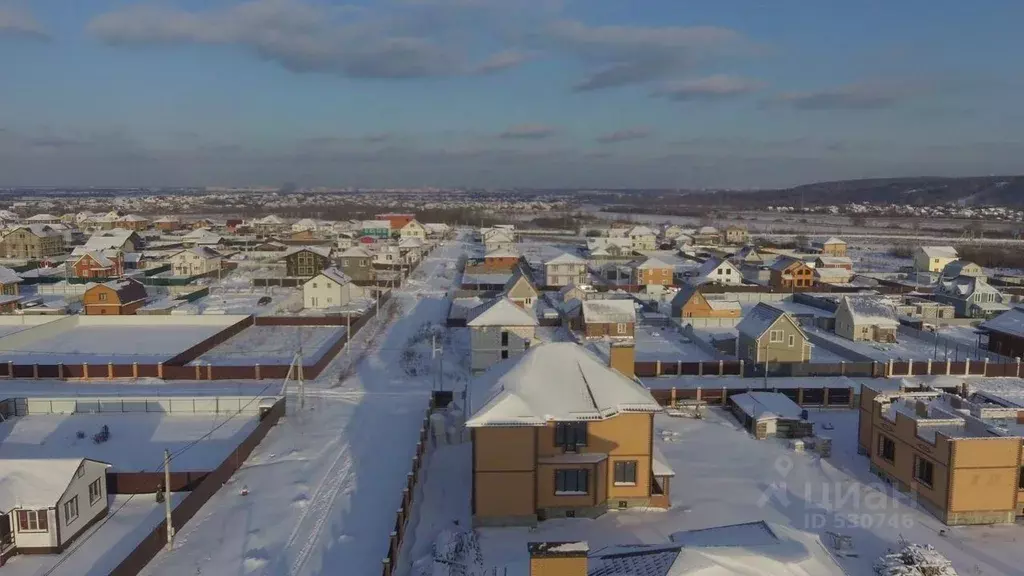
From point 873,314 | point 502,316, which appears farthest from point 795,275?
point 502,316

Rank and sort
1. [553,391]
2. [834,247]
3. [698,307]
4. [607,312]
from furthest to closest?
[834,247]
[698,307]
[607,312]
[553,391]

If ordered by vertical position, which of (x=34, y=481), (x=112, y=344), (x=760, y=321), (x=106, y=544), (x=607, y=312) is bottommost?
(x=106, y=544)

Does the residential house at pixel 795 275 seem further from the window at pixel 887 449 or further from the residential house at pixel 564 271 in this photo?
the window at pixel 887 449

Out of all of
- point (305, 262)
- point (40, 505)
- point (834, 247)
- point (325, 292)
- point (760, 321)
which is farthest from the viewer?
point (834, 247)

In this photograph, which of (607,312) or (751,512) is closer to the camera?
(751,512)

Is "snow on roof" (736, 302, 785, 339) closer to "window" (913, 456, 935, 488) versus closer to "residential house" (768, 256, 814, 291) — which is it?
"window" (913, 456, 935, 488)

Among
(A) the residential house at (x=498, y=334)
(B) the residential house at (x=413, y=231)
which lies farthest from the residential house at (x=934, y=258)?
(B) the residential house at (x=413, y=231)

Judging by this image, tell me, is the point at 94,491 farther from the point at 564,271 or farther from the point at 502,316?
the point at 564,271

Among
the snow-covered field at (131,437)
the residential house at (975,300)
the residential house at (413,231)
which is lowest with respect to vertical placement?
the snow-covered field at (131,437)
